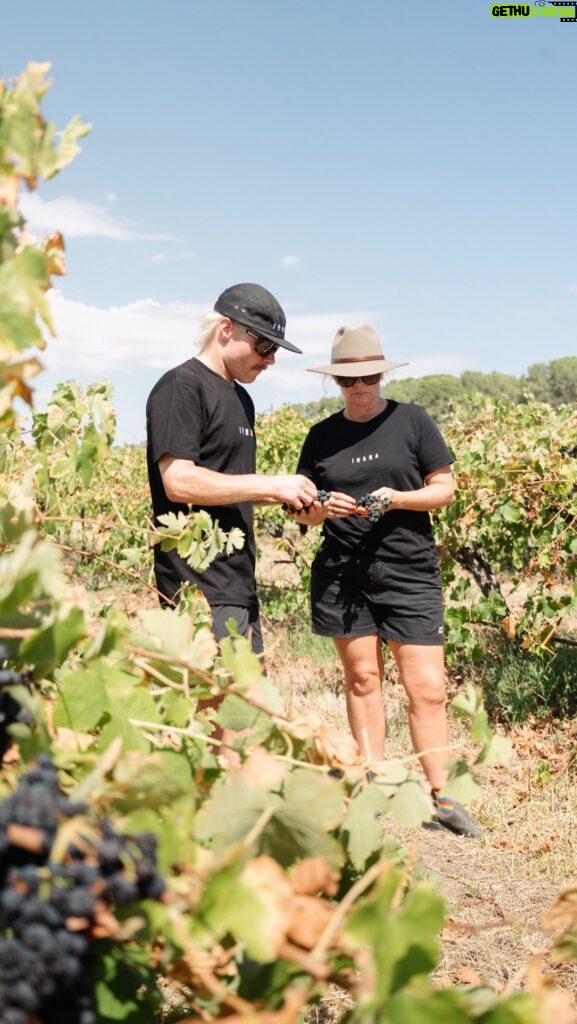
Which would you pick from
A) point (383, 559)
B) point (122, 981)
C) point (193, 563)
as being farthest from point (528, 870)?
point (122, 981)

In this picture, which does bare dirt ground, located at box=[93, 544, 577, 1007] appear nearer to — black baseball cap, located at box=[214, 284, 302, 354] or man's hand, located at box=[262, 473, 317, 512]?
man's hand, located at box=[262, 473, 317, 512]

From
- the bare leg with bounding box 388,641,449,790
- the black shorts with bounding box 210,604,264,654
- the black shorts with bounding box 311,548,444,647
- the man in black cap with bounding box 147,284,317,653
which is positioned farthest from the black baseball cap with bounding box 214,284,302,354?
the bare leg with bounding box 388,641,449,790

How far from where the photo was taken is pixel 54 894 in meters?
0.65

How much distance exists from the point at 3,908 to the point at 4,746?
0.67 ft

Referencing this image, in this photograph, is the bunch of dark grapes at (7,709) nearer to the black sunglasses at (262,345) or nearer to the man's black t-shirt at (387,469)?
the black sunglasses at (262,345)

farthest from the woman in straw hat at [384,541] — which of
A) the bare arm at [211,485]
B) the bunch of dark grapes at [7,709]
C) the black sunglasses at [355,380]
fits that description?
the bunch of dark grapes at [7,709]

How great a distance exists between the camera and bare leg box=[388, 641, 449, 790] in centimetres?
379

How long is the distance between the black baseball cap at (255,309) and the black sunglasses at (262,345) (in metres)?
0.02

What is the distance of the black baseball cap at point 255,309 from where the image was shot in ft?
10.2

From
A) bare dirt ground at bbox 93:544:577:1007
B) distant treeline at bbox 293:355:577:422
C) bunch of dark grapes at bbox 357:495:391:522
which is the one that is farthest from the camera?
distant treeline at bbox 293:355:577:422

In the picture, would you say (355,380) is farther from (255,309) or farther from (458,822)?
(458,822)

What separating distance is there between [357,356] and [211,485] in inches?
51.0

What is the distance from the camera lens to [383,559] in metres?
3.83

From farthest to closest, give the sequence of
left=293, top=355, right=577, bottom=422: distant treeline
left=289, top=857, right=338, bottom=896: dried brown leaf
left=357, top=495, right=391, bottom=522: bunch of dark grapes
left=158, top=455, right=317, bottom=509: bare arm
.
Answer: left=293, top=355, right=577, bottom=422: distant treeline < left=357, top=495, right=391, bottom=522: bunch of dark grapes < left=158, top=455, right=317, bottom=509: bare arm < left=289, top=857, right=338, bottom=896: dried brown leaf
